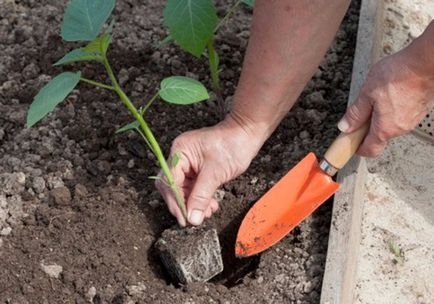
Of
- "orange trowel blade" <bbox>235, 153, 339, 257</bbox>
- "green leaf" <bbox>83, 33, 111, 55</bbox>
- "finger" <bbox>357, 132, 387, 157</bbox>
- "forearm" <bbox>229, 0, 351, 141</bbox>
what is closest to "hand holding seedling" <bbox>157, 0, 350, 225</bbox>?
"forearm" <bbox>229, 0, 351, 141</bbox>

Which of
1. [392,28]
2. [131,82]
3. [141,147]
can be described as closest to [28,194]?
[141,147]

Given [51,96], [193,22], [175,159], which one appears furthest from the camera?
[193,22]

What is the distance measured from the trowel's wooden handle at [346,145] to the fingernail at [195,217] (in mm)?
345

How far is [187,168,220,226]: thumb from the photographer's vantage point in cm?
204

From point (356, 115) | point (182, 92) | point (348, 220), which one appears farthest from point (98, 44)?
point (348, 220)

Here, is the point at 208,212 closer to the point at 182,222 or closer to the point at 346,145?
the point at 182,222

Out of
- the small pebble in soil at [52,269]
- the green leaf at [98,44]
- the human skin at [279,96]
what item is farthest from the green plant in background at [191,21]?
the small pebble in soil at [52,269]

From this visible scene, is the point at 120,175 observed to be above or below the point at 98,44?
below

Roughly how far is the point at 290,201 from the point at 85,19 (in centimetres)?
66

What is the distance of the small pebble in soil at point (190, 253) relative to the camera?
2018 millimetres

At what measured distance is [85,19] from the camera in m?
1.97

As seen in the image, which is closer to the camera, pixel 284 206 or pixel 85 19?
pixel 85 19

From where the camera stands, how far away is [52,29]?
105 inches

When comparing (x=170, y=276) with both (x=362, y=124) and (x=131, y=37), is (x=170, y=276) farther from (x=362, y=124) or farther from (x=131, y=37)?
(x=131, y=37)
